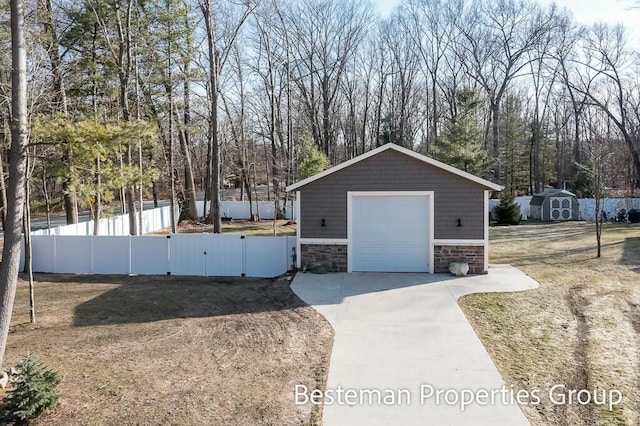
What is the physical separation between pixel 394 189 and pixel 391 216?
2.33ft

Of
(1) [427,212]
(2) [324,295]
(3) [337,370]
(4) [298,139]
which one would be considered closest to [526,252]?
(1) [427,212]

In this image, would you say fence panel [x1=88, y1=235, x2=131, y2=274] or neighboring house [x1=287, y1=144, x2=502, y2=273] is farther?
fence panel [x1=88, y1=235, x2=131, y2=274]

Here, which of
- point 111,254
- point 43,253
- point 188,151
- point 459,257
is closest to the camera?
point 459,257

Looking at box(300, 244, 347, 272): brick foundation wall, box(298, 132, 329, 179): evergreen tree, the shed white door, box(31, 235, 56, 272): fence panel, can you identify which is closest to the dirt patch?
the shed white door

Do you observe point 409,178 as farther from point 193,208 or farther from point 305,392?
point 193,208

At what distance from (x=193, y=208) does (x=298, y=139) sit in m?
8.28

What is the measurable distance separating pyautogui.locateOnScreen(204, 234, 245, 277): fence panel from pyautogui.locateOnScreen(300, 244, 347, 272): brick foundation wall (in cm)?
173

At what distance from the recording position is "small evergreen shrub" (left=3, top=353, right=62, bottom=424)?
4445 mm

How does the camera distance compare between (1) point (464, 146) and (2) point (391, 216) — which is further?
(1) point (464, 146)

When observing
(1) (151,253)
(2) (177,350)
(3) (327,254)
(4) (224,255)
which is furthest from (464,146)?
(2) (177,350)

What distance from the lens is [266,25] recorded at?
88.9 ft

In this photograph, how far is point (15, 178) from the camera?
5707 mm

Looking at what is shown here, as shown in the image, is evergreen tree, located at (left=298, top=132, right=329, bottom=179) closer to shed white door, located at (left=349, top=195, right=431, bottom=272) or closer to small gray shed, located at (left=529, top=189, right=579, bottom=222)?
shed white door, located at (left=349, top=195, right=431, bottom=272)

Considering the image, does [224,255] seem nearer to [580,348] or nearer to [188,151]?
[580,348]
